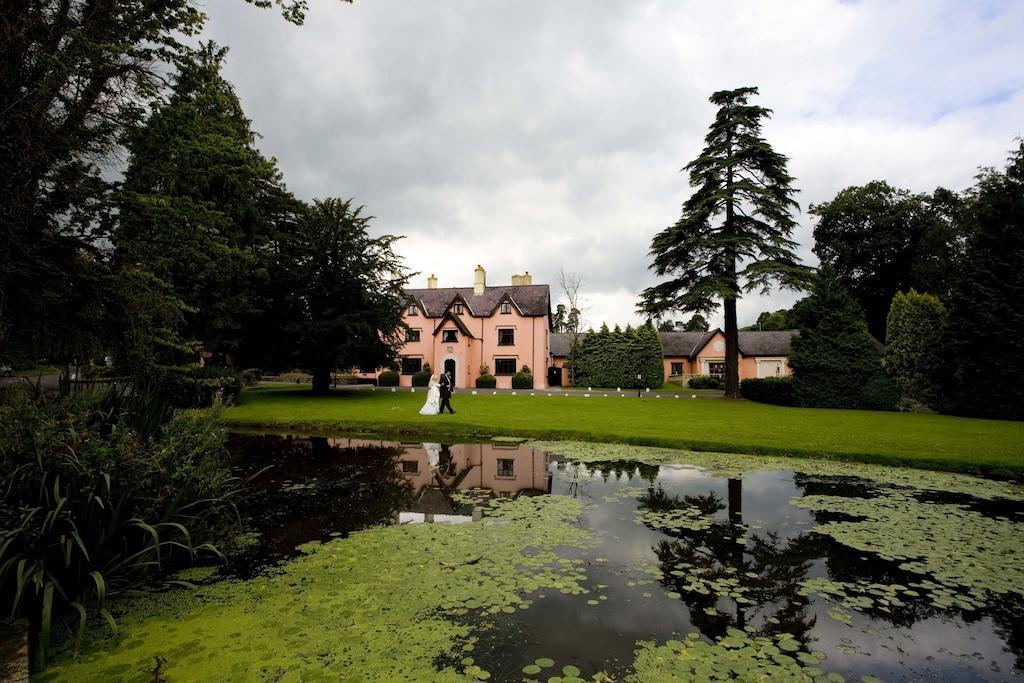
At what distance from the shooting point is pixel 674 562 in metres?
5.42

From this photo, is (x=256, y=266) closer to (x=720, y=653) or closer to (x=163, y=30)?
(x=163, y=30)

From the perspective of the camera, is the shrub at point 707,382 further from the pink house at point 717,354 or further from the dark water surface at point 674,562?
the dark water surface at point 674,562

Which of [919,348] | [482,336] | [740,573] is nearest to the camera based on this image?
[740,573]

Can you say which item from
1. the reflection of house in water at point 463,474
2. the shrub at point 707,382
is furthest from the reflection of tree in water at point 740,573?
the shrub at point 707,382

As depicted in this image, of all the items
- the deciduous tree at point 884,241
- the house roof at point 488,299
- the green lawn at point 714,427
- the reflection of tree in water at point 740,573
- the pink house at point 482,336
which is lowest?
the reflection of tree in water at point 740,573

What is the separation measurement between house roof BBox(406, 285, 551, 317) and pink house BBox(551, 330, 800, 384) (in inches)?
286

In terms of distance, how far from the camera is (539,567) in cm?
520

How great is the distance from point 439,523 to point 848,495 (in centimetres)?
739

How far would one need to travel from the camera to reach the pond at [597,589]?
350 cm

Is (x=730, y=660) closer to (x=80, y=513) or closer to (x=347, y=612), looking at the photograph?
(x=347, y=612)

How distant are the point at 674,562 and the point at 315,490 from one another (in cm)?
629

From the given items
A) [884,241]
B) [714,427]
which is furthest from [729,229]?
[884,241]

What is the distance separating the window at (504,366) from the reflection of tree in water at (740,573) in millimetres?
35060

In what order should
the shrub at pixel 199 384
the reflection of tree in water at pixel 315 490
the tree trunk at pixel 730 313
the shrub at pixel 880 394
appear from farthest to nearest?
the tree trunk at pixel 730 313
the shrub at pixel 880 394
the shrub at pixel 199 384
the reflection of tree in water at pixel 315 490
